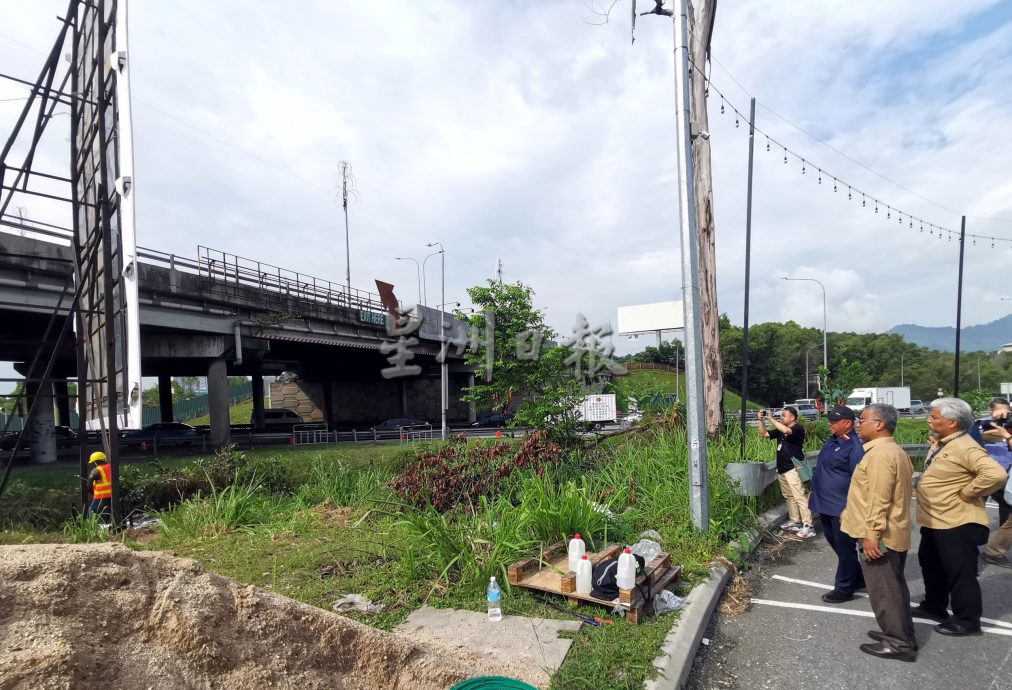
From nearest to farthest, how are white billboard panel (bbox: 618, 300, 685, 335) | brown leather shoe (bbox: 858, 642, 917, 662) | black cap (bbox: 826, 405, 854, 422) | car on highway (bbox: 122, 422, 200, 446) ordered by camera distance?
brown leather shoe (bbox: 858, 642, 917, 662) < black cap (bbox: 826, 405, 854, 422) < car on highway (bbox: 122, 422, 200, 446) < white billboard panel (bbox: 618, 300, 685, 335)

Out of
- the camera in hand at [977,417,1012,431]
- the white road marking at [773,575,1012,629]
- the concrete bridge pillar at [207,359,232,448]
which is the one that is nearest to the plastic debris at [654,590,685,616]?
the white road marking at [773,575,1012,629]

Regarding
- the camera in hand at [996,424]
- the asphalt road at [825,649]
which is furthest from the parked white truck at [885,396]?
the asphalt road at [825,649]

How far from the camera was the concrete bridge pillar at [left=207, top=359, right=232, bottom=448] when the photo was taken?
25297 mm

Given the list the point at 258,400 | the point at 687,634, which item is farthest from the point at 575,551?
the point at 258,400

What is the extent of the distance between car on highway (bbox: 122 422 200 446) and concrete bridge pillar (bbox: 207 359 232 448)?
193cm

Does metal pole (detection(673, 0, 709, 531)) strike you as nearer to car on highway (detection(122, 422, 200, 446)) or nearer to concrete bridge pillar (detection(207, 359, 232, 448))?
car on highway (detection(122, 422, 200, 446))

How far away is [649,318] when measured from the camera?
223 feet

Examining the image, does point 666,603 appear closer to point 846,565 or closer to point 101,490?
point 846,565

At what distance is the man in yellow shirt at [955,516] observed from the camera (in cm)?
411

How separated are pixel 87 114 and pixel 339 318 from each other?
22140mm

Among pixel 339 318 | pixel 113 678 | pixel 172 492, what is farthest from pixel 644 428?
pixel 339 318

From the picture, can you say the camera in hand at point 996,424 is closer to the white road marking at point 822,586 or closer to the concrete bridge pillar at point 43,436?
the white road marking at point 822,586

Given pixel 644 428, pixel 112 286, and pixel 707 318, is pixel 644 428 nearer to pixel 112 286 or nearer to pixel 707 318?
pixel 707 318

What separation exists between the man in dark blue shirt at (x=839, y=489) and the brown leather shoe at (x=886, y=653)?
977 mm
